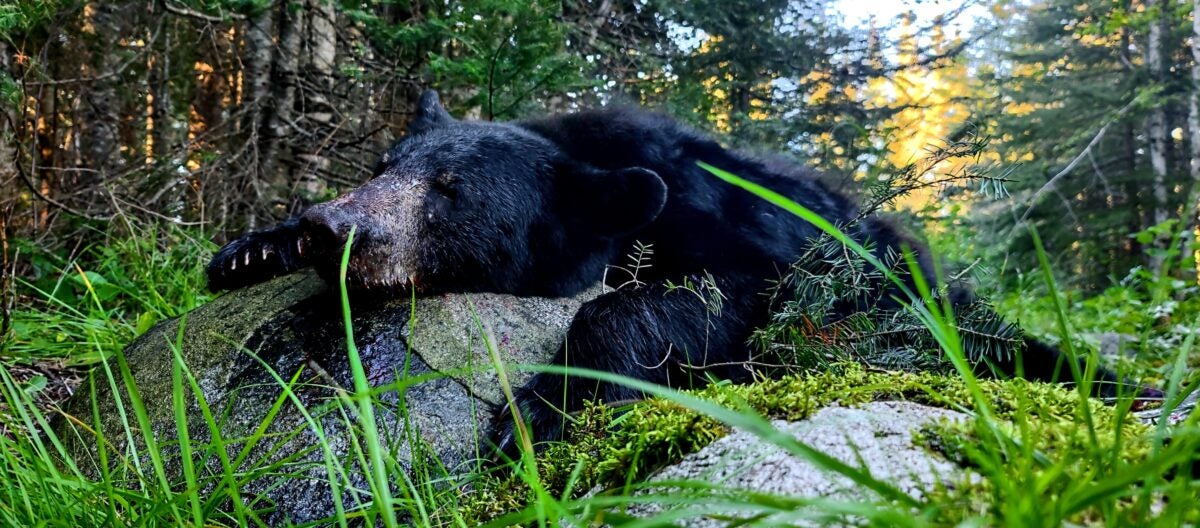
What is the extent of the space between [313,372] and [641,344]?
1.13 meters

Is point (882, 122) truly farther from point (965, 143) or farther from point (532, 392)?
point (532, 392)

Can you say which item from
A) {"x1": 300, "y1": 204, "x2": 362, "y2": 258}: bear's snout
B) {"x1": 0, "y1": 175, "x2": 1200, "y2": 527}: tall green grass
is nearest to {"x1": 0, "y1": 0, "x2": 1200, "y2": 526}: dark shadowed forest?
{"x1": 0, "y1": 175, "x2": 1200, "y2": 527}: tall green grass

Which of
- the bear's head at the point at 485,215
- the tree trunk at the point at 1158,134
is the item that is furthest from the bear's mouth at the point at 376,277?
the tree trunk at the point at 1158,134

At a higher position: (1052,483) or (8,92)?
(8,92)

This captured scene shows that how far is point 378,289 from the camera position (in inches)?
116

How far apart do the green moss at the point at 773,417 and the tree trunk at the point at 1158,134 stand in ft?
40.9

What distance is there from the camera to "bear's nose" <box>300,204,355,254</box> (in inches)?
106

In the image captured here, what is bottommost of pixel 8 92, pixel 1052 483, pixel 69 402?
pixel 69 402

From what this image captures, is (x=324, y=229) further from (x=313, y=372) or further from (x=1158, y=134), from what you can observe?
(x=1158, y=134)

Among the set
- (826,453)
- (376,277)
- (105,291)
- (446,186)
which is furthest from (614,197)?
(105,291)

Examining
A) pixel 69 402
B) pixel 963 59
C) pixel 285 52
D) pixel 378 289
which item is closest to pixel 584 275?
pixel 378 289

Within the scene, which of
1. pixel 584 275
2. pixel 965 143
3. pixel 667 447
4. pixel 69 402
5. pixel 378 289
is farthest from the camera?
pixel 584 275

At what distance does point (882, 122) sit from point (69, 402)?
937 centimetres

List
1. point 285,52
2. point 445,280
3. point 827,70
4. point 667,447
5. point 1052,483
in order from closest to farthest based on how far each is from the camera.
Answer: point 1052,483 → point 667,447 → point 445,280 → point 285,52 → point 827,70
